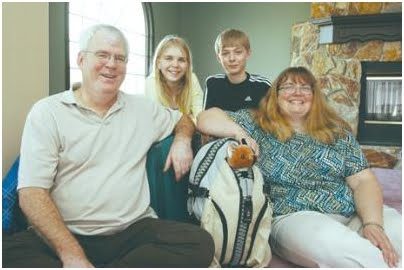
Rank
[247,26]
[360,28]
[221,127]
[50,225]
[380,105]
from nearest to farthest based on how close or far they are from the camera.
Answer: [50,225] → [221,127] → [360,28] → [380,105] → [247,26]

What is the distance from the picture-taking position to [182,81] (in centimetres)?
216

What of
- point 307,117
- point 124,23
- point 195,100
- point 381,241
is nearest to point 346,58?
point 124,23

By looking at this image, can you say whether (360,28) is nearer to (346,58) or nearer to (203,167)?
(346,58)

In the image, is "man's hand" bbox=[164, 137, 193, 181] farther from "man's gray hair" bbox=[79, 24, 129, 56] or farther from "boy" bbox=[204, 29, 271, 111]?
"boy" bbox=[204, 29, 271, 111]

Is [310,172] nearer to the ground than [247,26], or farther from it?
nearer to the ground

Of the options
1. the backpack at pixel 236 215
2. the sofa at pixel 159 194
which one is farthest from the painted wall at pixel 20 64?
the backpack at pixel 236 215

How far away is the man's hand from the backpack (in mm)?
97

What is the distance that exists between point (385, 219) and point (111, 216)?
887mm

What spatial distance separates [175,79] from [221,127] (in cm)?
69

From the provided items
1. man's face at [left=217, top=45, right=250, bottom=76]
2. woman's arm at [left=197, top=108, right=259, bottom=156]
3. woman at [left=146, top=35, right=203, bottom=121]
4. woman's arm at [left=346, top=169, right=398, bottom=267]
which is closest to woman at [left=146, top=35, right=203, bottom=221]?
woman at [left=146, top=35, right=203, bottom=121]

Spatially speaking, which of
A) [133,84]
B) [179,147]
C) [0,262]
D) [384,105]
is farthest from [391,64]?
[0,262]

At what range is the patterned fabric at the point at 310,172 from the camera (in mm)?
1425

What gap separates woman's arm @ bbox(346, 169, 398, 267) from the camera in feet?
4.10

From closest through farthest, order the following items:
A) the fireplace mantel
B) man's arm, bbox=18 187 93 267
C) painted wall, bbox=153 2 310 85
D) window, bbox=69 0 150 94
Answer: man's arm, bbox=18 187 93 267 → window, bbox=69 0 150 94 → the fireplace mantel → painted wall, bbox=153 2 310 85
